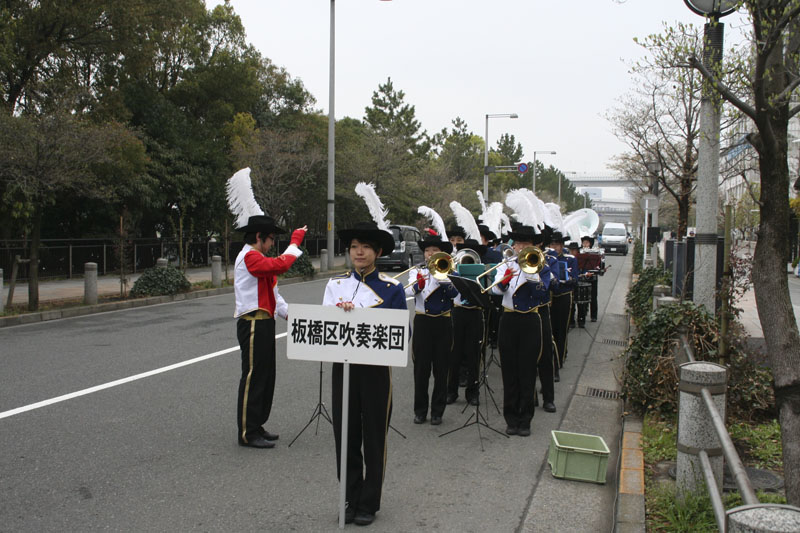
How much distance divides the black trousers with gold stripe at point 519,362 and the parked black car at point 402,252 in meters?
19.2

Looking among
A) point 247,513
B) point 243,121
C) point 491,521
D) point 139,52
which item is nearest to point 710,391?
point 491,521

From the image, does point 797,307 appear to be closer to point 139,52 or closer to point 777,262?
point 777,262

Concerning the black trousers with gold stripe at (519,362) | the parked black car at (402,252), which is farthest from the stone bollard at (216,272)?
the black trousers with gold stripe at (519,362)

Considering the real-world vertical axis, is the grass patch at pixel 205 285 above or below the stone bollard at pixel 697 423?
below

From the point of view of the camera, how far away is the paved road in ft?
14.7

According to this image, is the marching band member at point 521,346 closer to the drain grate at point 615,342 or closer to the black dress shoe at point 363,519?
the black dress shoe at point 363,519

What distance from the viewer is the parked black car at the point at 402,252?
86.3 feet

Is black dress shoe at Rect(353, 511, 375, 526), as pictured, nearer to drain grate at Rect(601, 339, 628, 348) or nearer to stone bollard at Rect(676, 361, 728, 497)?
stone bollard at Rect(676, 361, 728, 497)

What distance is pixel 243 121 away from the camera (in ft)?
94.5

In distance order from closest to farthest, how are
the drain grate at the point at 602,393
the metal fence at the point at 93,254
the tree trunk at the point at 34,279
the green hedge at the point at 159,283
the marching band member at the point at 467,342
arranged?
1. the marching band member at the point at 467,342
2. the drain grate at the point at 602,393
3. the tree trunk at the point at 34,279
4. the green hedge at the point at 159,283
5. the metal fence at the point at 93,254

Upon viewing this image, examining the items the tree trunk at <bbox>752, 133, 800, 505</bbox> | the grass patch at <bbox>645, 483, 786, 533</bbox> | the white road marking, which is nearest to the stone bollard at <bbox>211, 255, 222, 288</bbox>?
the white road marking

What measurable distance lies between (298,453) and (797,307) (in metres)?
14.6

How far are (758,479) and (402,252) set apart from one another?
861 inches

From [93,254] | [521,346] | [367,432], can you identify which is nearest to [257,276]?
Answer: [367,432]
